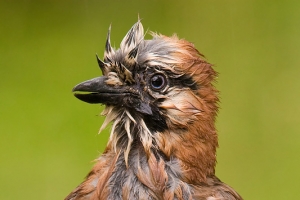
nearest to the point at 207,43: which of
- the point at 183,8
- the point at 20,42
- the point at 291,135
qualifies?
the point at 183,8

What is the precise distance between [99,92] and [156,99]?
20 cm

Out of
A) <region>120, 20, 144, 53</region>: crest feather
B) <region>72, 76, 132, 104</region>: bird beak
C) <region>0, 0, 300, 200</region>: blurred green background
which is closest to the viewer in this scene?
<region>72, 76, 132, 104</region>: bird beak

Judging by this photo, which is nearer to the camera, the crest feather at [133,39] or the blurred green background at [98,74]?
the crest feather at [133,39]

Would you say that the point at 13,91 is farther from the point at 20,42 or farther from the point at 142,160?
the point at 142,160

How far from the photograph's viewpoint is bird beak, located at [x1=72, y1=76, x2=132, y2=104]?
1626 mm

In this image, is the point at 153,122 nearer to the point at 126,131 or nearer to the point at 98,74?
the point at 126,131

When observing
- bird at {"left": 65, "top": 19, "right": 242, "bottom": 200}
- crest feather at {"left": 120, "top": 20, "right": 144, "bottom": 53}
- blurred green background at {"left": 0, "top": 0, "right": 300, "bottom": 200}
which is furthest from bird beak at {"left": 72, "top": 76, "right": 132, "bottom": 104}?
blurred green background at {"left": 0, "top": 0, "right": 300, "bottom": 200}

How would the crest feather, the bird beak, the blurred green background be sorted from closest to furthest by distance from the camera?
the bird beak → the crest feather → the blurred green background

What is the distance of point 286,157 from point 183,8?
1.03m

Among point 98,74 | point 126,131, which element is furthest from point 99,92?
point 98,74

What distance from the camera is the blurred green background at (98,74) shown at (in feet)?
9.12

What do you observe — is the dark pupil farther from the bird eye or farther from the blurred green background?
the blurred green background

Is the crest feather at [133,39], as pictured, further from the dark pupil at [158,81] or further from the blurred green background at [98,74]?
the blurred green background at [98,74]

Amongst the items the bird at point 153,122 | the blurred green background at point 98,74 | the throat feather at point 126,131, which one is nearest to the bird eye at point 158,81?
the bird at point 153,122
